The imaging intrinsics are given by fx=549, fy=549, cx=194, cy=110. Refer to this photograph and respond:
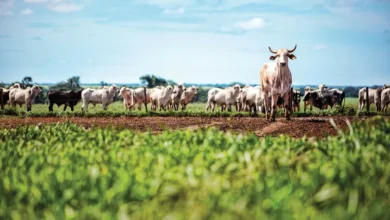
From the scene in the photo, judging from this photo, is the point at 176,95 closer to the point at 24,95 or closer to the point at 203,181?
the point at 24,95

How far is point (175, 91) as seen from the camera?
41.8 m

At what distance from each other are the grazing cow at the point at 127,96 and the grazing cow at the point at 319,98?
1440 centimetres

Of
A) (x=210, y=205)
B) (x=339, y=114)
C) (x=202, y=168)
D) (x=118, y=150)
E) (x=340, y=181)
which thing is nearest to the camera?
(x=210, y=205)

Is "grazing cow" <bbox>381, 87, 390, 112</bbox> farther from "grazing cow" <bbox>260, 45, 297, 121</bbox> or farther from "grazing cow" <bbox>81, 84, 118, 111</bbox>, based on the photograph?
"grazing cow" <bbox>81, 84, 118, 111</bbox>

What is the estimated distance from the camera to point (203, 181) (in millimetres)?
5699

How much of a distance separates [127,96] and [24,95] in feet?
29.3

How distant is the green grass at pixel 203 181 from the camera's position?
4836 mm

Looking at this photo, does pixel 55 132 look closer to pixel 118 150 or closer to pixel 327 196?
pixel 118 150

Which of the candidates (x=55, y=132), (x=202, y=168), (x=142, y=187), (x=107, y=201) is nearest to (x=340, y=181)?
(x=202, y=168)

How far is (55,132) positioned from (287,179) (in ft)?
20.0

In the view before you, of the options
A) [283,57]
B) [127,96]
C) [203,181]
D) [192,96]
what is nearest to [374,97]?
[192,96]

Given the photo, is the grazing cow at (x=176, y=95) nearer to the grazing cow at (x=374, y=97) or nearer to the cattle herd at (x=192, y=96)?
the cattle herd at (x=192, y=96)

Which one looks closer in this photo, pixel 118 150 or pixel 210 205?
pixel 210 205

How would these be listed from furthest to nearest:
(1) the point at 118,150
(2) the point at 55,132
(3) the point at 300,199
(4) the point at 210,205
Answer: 1. (2) the point at 55,132
2. (1) the point at 118,150
3. (3) the point at 300,199
4. (4) the point at 210,205
